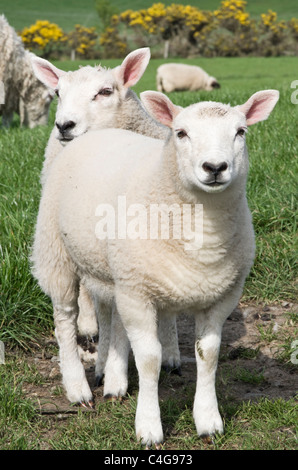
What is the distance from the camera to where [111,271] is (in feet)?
10.3

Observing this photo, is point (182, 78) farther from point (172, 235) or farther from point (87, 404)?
point (172, 235)

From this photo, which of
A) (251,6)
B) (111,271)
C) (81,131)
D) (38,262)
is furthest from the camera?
(251,6)

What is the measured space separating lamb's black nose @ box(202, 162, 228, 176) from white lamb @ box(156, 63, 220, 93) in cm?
1942

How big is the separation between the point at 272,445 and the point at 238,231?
97cm

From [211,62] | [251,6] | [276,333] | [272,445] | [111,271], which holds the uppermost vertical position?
[111,271]

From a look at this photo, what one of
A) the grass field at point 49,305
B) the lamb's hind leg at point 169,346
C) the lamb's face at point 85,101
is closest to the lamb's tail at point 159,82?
the grass field at point 49,305

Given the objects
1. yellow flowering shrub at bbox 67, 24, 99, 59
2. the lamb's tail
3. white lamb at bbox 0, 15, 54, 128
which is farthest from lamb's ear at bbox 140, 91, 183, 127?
yellow flowering shrub at bbox 67, 24, 99, 59

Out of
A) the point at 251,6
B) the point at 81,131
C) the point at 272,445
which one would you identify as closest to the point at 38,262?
the point at 81,131

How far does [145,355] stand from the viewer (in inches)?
119

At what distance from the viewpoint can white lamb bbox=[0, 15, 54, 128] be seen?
10.2 metres

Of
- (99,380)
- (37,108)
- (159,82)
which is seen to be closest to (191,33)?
(159,82)

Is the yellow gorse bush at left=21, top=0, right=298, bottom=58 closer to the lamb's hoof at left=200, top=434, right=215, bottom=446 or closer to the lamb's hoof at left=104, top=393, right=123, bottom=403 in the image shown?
the lamb's hoof at left=104, top=393, right=123, bottom=403

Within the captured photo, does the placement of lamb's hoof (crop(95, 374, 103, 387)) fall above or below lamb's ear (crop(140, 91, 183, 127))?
below

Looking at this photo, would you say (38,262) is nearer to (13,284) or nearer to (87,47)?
(13,284)
